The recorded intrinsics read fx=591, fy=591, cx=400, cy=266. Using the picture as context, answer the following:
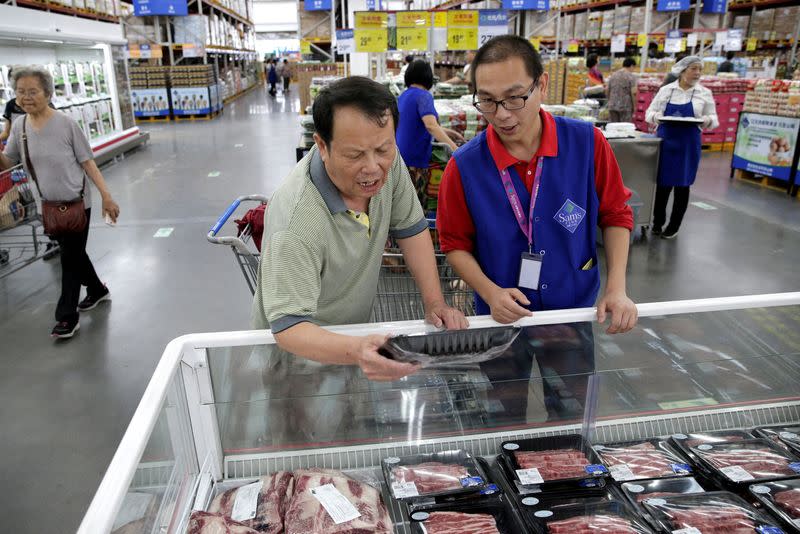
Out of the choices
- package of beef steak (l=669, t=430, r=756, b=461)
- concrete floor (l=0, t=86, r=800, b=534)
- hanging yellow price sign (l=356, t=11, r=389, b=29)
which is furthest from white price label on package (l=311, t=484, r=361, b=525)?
hanging yellow price sign (l=356, t=11, r=389, b=29)

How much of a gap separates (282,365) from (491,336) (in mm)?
529

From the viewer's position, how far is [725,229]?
646 cm

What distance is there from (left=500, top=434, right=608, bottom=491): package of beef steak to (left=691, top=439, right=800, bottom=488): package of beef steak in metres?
0.31

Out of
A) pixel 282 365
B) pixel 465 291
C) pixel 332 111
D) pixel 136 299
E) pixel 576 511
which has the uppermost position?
pixel 332 111

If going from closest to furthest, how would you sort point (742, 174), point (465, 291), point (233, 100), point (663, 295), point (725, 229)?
point (465, 291) < point (663, 295) < point (725, 229) < point (742, 174) < point (233, 100)

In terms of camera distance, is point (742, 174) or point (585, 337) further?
point (742, 174)

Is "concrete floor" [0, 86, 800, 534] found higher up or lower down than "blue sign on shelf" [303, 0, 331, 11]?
lower down

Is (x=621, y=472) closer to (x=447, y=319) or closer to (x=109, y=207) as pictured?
(x=447, y=319)

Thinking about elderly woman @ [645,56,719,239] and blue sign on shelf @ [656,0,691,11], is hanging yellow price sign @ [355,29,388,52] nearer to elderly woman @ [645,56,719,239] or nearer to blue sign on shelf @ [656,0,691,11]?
elderly woman @ [645,56,719,239]

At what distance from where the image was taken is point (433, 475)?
5.24 ft

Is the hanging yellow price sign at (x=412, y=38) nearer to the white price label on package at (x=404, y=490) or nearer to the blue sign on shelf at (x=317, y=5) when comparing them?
the blue sign on shelf at (x=317, y=5)

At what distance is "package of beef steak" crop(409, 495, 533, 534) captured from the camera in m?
1.46

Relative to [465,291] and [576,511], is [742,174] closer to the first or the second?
[465,291]

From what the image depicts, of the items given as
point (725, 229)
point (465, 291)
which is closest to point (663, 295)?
point (725, 229)
